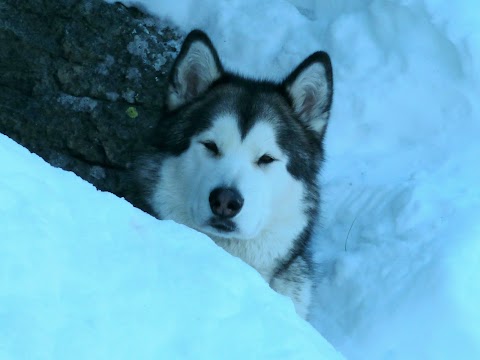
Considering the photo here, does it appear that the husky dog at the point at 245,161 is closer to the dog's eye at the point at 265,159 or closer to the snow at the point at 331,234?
the dog's eye at the point at 265,159

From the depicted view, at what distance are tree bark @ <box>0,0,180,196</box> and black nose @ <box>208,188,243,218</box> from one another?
2273 mm

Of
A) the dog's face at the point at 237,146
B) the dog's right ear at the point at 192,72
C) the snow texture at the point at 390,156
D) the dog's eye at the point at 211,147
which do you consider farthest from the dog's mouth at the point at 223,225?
the snow texture at the point at 390,156

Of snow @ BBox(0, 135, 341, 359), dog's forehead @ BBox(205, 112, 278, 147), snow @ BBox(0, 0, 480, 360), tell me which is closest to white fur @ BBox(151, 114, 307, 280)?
dog's forehead @ BBox(205, 112, 278, 147)

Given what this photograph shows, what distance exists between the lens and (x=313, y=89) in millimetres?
4613

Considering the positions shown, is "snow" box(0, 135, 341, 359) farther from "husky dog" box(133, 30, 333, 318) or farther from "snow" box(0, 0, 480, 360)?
"husky dog" box(133, 30, 333, 318)

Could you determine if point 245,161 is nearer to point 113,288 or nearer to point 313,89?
point 313,89

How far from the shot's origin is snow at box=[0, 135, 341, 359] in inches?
88.4

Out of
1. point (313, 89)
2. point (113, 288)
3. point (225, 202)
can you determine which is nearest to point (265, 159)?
point (225, 202)

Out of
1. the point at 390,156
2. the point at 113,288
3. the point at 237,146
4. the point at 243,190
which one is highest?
the point at 390,156

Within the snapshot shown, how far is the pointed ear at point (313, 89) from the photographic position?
4508 mm

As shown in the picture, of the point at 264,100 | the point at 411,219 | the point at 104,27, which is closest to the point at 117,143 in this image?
the point at 104,27

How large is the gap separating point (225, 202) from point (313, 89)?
113 centimetres

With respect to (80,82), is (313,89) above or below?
above

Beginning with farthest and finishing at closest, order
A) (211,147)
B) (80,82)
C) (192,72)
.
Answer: (80,82), (192,72), (211,147)
